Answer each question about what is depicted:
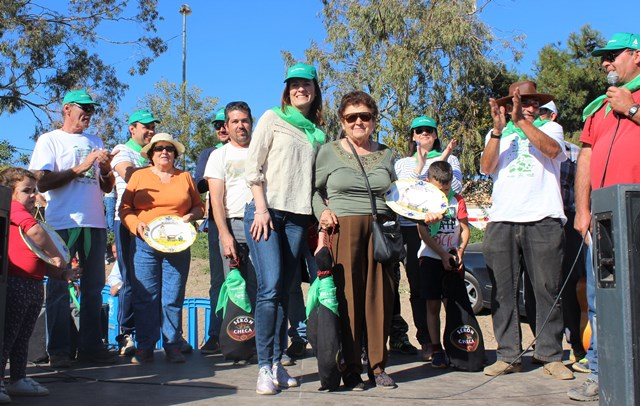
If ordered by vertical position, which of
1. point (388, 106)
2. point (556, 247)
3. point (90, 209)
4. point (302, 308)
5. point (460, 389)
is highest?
point (388, 106)

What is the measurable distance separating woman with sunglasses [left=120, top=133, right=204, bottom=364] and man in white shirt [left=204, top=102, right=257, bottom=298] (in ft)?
1.07

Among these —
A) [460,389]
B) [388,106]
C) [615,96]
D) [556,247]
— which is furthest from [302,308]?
[388,106]

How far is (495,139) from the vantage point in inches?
225

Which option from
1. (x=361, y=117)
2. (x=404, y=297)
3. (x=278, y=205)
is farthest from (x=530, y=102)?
(x=404, y=297)

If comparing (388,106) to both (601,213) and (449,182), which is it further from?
(601,213)

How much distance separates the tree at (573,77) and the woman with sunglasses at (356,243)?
30.3 meters

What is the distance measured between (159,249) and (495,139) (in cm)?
288

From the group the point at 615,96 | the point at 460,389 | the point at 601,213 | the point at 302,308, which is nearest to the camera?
the point at 601,213

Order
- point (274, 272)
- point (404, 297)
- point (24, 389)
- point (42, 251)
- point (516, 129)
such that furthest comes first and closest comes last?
point (404, 297)
point (516, 129)
point (274, 272)
point (42, 251)
point (24, 389)

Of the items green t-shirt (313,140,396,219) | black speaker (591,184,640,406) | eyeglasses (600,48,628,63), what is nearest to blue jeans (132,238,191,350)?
green t-shirt (313,140,396,219)

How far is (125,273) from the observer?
22.3 ft

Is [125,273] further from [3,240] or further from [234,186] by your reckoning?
[3,240]

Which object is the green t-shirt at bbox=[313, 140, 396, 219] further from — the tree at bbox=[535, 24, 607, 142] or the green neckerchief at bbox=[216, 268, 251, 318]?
the tree at bbox=[535, 24, 607, 142]

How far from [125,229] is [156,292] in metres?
0.80
